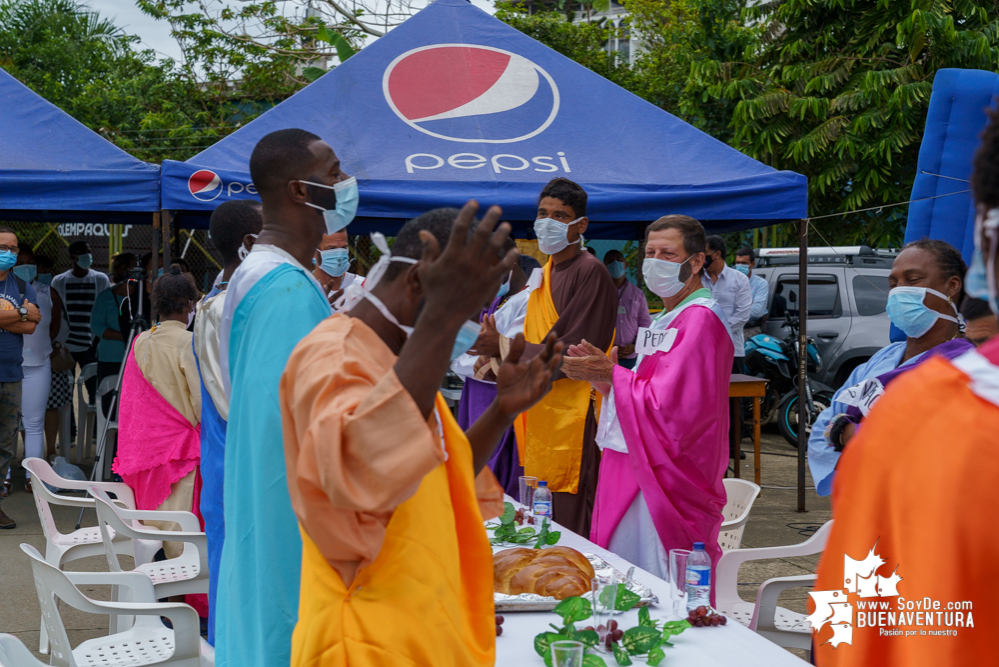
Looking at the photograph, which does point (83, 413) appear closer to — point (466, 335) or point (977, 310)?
point (466, 335)

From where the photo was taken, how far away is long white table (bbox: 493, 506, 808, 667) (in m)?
2.22

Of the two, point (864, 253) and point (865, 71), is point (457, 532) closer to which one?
point (864, 253)

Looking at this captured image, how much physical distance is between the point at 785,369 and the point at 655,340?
22.5 ft

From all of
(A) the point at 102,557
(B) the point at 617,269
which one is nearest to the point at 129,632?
(A) the point at 102,557

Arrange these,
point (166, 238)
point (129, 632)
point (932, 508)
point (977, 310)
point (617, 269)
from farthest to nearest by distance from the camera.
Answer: point (617, 269) < point (166, 238) < point (129, 632) < point (977, 310) < point (932, 508)

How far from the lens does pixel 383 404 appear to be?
1392 mm

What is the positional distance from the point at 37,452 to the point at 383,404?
6825 mm

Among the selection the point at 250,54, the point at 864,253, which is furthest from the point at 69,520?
the point at 250,54

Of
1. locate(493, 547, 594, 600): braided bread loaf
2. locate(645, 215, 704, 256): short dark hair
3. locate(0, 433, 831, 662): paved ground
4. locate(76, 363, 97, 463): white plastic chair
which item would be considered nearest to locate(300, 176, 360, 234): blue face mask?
locate(493, 547, 594, 600): braided bread loaf

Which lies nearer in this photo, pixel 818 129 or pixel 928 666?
pixel 928 666

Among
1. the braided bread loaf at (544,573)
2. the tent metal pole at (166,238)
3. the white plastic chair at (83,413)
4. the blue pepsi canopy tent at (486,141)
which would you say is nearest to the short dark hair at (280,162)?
the braided bread loaf at (544,573)

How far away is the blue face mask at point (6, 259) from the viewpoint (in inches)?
253

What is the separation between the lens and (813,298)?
10828mm

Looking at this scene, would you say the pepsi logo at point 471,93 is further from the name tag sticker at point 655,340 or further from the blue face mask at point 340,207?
the blue face mask at point 340,207
